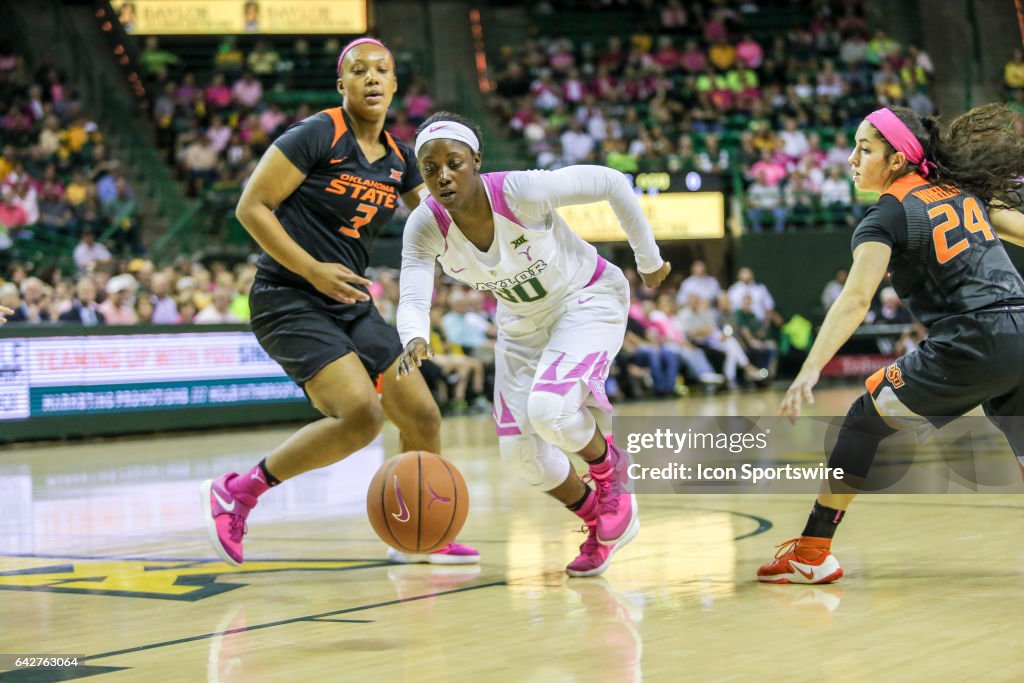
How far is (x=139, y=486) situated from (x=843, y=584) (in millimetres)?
5991

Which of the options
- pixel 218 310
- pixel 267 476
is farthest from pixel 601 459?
pixel 218 310

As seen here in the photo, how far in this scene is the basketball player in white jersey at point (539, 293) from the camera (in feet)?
17.3

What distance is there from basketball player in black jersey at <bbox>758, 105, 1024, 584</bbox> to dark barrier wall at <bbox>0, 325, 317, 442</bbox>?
9.84m

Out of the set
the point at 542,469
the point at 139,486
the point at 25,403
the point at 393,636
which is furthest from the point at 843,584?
the point at 25,403

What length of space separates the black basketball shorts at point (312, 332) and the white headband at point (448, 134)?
1.02 m

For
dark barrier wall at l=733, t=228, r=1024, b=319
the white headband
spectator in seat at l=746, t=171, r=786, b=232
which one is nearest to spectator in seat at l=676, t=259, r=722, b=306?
dark barrier wall at l=733, t=228, r=1024, b=319

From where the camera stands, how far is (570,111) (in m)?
24.3

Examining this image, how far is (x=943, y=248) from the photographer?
A: 4.96 metres

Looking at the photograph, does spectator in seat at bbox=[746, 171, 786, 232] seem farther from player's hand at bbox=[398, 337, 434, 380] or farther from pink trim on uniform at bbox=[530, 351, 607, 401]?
player's hand at bbox=[398, 337, 434, 380]

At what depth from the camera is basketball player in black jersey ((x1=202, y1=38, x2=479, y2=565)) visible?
18.9ft

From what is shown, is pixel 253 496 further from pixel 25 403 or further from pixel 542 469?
pixel 25 403

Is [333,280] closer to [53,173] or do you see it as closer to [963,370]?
[963,370]

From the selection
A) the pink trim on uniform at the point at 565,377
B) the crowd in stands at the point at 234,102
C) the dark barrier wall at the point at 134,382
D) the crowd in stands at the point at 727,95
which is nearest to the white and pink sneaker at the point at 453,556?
the pink trim on uniform at the point at 565,377

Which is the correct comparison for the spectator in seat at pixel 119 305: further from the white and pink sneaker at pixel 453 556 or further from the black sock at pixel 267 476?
the white and pink sneaker at pixel 453 556
